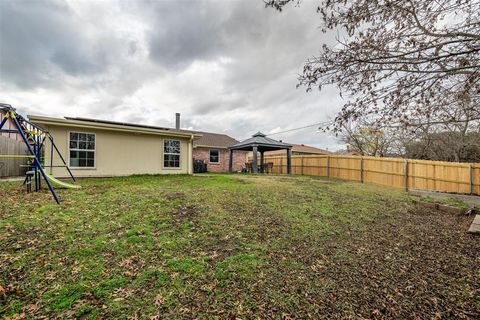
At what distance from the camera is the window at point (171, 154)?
37.4 feet

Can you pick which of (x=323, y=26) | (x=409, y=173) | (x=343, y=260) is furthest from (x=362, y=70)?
(x=409, y=173)

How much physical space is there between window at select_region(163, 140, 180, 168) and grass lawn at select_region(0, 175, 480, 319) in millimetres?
6315

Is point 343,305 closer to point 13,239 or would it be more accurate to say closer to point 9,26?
point 13,239

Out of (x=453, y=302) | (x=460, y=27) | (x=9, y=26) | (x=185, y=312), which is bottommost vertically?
(x=453, y=302)

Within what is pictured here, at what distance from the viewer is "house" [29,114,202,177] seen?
8.68 m

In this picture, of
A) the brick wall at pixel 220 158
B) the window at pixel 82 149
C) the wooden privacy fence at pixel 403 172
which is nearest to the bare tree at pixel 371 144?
the wooden privacy fence at pixel 403 172

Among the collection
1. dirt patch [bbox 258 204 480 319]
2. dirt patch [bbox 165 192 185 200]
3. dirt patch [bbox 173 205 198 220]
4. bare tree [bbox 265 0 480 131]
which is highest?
bare tree [bbox 265 0 480 131]

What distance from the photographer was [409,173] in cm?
1102

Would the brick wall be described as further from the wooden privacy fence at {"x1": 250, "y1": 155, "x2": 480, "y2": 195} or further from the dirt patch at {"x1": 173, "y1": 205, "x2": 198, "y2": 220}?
the dirt patch at {"x1": 173, "y1": 205, "x2": 198, "y2": 220}

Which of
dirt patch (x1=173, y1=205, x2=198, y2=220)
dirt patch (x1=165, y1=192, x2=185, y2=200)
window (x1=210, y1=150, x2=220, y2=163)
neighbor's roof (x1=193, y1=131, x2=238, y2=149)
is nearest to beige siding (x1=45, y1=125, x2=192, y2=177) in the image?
dirt patch (x1=165, y1=192, x2=185, y2=200)

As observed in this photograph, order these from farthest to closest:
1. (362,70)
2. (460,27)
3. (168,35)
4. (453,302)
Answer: (168,35) < (362,70) < (460,27) < (453,302)

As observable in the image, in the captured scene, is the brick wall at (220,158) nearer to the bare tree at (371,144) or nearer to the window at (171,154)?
the window at (171,154)

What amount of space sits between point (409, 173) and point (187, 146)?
12.4m

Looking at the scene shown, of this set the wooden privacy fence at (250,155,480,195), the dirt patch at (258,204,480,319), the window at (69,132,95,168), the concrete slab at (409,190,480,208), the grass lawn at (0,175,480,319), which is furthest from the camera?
the wooden privacy fence at (250,155,480,195)
